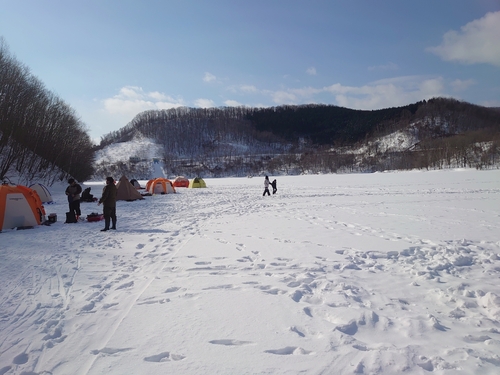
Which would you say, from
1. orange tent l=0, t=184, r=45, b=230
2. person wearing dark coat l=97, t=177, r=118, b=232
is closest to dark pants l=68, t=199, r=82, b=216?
orange tent l=0, t=184, r=45, b=230

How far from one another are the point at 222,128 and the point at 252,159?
50702mm

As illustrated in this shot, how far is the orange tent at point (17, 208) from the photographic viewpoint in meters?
9.66

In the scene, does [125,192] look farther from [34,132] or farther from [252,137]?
[252,137]

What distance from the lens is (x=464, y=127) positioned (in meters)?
136

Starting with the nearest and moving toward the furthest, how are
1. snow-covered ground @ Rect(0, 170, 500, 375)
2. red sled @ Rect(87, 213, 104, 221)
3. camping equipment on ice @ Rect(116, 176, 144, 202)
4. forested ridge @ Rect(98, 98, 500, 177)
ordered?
1. snow-covered ground @ Rect(0, 170, 500, 375)
2. red sled @ Rect(87, 213, 104, 221)
3. camping equipment on ice @ Rect(116, 176, 144, 202)
4. forested ridge @ Rect(98, 98, 500, 177)

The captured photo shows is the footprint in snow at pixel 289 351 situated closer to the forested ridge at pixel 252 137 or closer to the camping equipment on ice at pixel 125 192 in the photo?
the camping equipment on ice at pixel 125 192

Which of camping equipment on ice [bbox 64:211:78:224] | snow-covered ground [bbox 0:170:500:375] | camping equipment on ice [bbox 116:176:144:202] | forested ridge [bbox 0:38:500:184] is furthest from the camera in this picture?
forested ridge [bbox 0:38:500:184]

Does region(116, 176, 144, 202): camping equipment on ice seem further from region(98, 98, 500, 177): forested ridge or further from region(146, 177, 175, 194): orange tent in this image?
region(98, 98, 500, 177): forested ridge

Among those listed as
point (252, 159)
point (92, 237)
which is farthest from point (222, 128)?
point (92, 237)

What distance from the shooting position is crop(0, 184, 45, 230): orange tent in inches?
380

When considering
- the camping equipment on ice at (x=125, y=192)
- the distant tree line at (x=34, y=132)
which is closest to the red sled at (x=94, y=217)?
the camping equipment on ice at (x=125, y=192)

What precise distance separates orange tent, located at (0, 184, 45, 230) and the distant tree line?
21304 mm

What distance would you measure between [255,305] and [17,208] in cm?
960

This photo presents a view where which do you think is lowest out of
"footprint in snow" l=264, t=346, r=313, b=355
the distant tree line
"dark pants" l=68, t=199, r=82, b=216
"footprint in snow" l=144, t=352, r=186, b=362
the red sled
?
"footprint in snow" l=264, t=346, r=313, b=355
